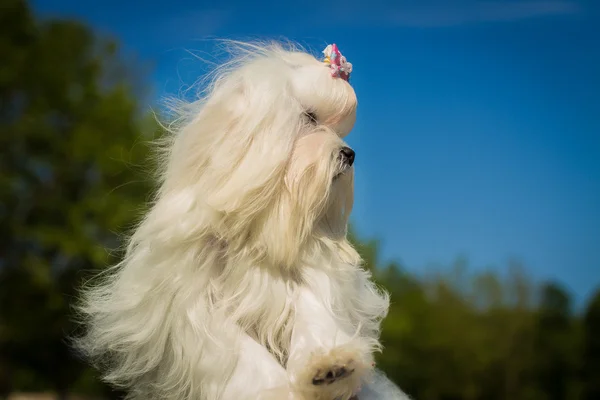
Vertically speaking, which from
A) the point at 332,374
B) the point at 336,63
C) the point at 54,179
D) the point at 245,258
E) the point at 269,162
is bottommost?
the point at 54,179

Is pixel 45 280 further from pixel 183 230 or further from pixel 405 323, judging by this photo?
pixel 183 230

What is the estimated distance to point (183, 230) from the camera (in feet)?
11.1

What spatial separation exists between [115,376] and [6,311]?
18437 millimetres

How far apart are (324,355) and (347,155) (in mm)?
1022

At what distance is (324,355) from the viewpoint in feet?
9.84

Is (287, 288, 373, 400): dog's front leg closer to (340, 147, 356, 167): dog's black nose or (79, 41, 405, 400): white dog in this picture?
(79, 41, 405, 400): white dog

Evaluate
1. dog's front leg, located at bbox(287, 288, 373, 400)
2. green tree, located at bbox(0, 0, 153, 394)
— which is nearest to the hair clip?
dog's front leg, located at bbox(287, 288, 373, 400)

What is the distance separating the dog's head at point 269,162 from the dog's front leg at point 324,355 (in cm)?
29

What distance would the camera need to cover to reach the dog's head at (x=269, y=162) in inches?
133

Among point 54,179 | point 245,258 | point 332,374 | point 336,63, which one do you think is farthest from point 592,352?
point 332,374

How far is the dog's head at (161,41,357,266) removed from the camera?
Answer: 11.1 feet

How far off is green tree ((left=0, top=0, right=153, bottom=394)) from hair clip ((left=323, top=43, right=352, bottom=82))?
16.1m

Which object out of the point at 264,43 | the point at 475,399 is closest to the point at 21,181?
the point at 264,43

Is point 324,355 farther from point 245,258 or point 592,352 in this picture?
point 592,352
